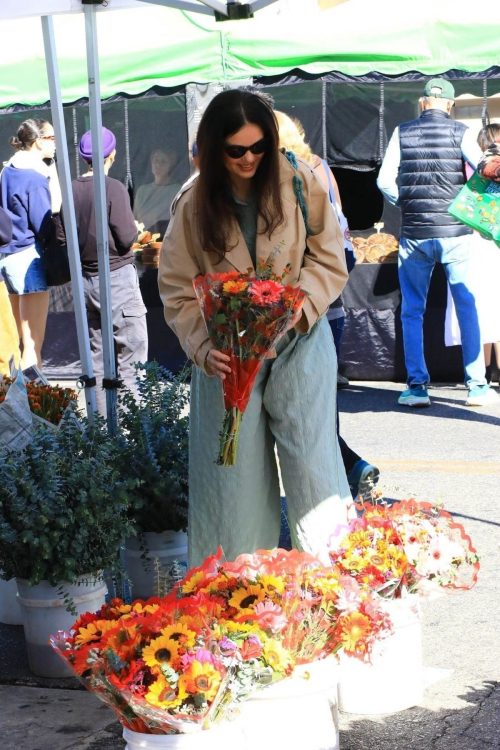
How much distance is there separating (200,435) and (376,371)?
618cm

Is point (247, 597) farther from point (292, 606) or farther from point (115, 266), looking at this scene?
point (115, 266)

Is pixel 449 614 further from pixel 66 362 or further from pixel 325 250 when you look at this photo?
pixel 66 362

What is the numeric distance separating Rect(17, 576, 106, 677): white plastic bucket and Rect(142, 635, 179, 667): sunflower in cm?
126

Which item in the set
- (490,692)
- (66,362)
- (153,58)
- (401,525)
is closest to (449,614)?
(490,692)

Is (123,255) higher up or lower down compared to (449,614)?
higher up

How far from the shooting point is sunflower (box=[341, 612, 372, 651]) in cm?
257

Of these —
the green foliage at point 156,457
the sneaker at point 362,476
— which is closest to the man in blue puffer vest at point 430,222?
the sneaker at point 362,476

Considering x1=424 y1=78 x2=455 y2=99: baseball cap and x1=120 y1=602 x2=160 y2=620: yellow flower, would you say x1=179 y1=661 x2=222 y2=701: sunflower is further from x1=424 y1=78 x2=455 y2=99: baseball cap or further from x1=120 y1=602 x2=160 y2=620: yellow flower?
x1=424 y1=78 x2=455 y2=99: baseball cap

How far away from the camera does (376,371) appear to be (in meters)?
9.33

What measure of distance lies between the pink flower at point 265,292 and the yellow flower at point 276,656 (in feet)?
2.98

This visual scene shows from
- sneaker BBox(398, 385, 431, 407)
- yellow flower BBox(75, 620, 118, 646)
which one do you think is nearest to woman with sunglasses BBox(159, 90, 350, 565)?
yellow flower BBox(75, 620, 118, 646)

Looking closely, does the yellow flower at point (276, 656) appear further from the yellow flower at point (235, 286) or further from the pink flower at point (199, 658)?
the yellow flower at point (235, 286)

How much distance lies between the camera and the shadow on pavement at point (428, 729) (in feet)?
9.88

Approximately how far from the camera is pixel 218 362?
3.00 m
